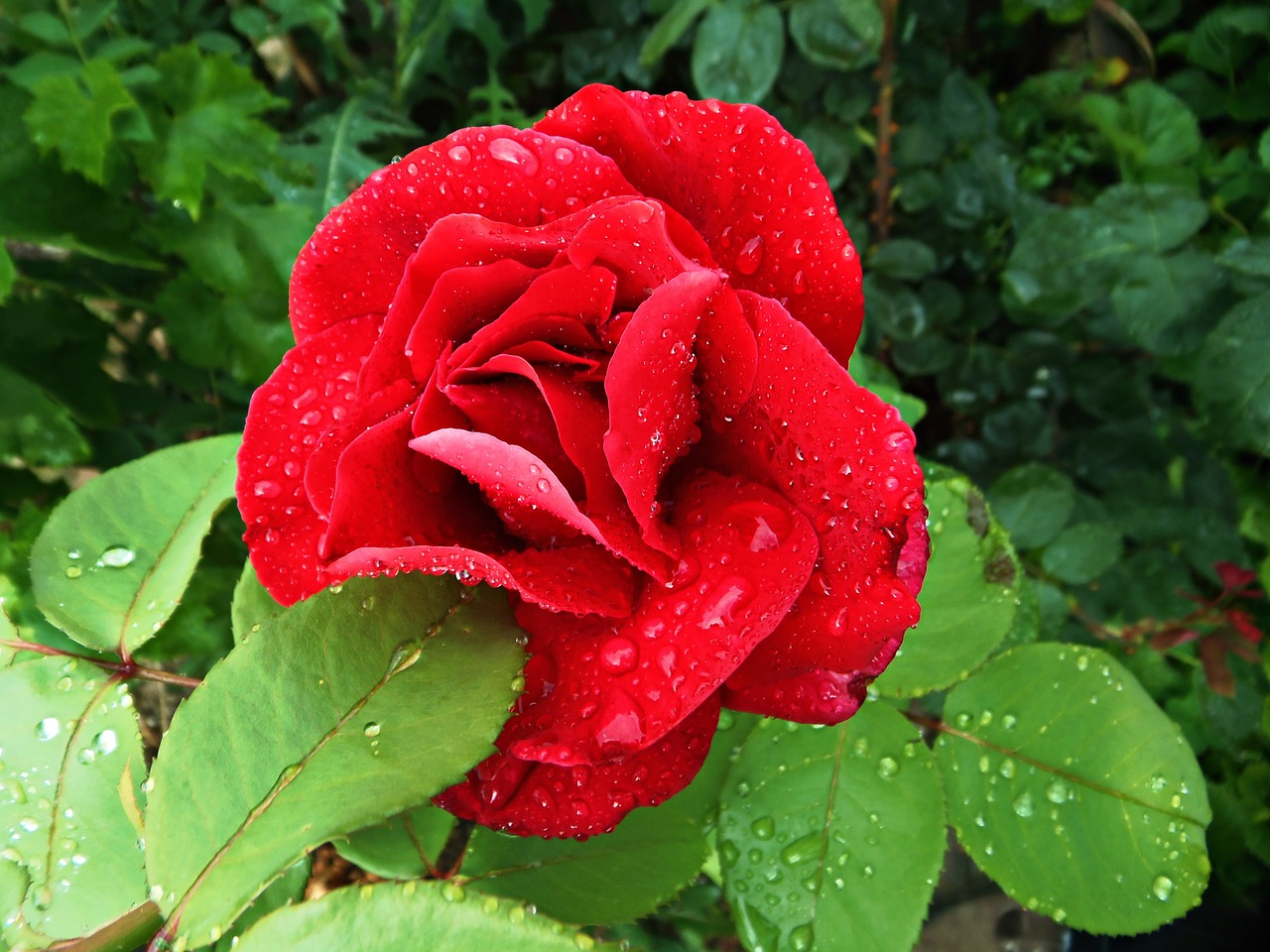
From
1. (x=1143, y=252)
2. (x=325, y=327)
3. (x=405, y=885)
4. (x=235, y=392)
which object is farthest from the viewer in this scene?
(x=235, y=392)

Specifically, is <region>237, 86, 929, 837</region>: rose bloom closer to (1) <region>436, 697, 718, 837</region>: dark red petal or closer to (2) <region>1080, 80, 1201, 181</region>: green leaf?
(1) <region>436, 697, 718, 837</region>: dark red petal

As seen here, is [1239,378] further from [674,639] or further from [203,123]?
[203,123]

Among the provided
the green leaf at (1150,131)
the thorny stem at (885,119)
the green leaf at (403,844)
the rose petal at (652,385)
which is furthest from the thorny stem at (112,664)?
the green leaf at (1150,131)

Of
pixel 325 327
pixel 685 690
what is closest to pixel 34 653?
pixel 325 327

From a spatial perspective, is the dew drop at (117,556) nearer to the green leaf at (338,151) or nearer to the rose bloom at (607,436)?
the rose bloom at (607,436)

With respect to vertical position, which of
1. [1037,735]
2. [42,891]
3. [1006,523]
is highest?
[42,891]

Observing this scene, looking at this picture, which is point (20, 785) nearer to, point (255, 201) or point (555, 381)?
point (555, 381)
